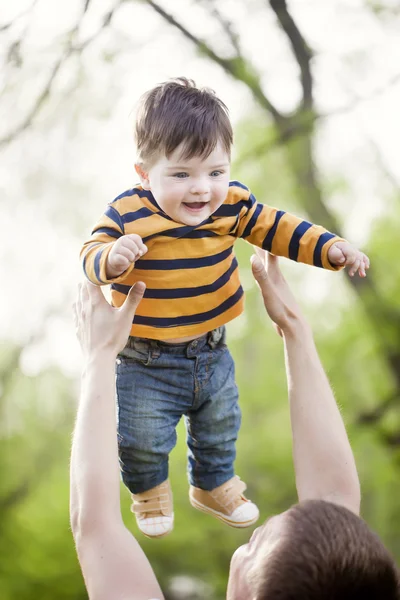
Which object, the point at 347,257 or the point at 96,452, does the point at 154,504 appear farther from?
the point at 347,257

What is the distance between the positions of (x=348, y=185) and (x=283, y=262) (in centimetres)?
31

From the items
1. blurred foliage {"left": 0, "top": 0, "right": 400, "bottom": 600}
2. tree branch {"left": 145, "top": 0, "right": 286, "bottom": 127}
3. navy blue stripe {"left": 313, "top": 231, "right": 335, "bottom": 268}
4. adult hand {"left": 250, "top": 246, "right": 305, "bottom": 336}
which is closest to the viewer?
navy blue stripe {"left": 313, "top": 231, "right": 335, "bottom": 268}

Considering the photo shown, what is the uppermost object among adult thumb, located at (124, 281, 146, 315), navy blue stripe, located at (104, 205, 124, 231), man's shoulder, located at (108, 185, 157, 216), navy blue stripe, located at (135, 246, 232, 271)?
man's shoulder, located at (108, 185, 157, 216)

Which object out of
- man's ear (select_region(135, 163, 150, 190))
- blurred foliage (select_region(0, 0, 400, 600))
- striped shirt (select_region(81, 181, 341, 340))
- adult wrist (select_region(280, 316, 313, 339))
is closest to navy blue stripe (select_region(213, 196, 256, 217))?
striped shirt (select_region(81, 181, 341, 340))

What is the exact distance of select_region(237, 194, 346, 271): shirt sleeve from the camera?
1.04 meters

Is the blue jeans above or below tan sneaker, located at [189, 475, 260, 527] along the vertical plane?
above

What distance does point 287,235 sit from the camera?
1059mm

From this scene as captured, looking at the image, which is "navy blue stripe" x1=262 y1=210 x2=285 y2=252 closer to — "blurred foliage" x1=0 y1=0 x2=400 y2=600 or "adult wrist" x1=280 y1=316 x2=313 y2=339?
"adult wrist" x1=280 y1=316 x2=313 y2=339

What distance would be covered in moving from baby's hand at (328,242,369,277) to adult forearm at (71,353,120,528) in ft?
1.06

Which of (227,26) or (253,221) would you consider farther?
(227,26)

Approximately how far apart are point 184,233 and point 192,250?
0.03 meters

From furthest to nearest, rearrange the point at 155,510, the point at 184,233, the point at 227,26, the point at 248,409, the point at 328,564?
1. the point at 248,409
2. the point at 227,26
3. the point at 155,510
4. the point at 184,233
5. the point at 328,564

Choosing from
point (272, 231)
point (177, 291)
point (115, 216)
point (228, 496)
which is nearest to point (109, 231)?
point (115, 216)

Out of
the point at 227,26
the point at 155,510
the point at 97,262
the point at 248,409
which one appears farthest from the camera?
the point at 248,409
